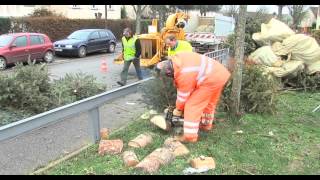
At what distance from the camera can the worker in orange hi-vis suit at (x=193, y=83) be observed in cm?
563

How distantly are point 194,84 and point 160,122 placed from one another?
834 millimetres

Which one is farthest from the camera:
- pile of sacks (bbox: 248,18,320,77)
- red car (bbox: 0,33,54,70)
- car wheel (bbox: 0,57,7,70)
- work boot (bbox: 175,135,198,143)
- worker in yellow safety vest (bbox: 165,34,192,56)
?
red car (bbox: 0,33,54,70)

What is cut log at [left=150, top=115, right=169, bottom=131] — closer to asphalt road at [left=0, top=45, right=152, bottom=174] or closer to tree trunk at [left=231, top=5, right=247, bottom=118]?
asphalt road at [left=0, top=45, right=152, bottom=174]

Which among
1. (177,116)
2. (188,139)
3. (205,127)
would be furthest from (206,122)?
(188,139)

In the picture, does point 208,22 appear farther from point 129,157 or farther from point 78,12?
point 78,12

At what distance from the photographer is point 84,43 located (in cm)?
2188

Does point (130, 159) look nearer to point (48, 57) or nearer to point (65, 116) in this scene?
point (65, 116)

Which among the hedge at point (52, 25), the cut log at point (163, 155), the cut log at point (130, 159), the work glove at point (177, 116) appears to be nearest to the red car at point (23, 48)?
the hedge at point (52, 25)

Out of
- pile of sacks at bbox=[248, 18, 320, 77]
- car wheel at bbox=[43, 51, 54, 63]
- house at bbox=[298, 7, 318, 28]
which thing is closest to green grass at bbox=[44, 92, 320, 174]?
pile of sacks at bbox=[248, 18, 320, 77]

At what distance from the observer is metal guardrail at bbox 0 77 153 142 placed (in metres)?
4.61

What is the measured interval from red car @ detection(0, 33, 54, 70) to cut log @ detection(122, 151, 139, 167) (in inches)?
504

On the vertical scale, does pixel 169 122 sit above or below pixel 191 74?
below

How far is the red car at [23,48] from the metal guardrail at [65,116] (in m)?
11.5

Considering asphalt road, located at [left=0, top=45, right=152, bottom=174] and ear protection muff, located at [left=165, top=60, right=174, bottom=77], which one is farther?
ear protection muff, located at [left=165, top=60, right=174, bottom=77]
